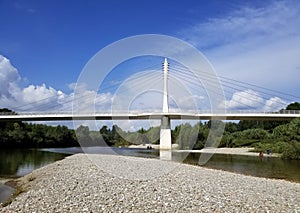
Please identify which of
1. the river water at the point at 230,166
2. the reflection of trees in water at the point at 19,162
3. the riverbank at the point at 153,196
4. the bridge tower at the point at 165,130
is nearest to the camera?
the riverbank at the point at 153,196

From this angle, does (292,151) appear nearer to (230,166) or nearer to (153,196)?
(230,166)

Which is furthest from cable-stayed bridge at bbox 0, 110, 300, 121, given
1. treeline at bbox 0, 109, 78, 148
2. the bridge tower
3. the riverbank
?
the riverbank

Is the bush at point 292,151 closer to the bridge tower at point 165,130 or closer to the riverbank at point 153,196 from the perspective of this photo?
the bridge tower at point 165,130

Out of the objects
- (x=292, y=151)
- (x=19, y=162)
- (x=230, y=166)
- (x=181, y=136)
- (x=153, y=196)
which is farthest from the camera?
(x=181, y=136)

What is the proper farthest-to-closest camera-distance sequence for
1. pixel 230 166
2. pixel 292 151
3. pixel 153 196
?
pixel 292 151
pixel 230 166
pixel 153 196

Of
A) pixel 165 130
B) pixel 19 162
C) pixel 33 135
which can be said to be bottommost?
pixel 19 162

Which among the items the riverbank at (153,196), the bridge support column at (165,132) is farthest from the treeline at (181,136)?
the riverbank at (153,196)

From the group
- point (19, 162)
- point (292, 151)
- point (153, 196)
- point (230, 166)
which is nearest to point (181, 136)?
point (292, 151)

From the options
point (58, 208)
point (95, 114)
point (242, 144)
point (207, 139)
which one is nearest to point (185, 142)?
point (207, 139)

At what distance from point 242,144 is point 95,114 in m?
27.1

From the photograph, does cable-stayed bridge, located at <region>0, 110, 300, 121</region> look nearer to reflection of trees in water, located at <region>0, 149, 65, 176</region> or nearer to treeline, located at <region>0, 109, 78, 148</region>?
reflection of trees in water, located at <region>0, 149, 65, 176</region>

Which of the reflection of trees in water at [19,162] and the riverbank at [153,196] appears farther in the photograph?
the reflection of trees in water at [19,162]

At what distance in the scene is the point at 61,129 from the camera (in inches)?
3155

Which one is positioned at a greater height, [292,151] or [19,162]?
[292,151]
